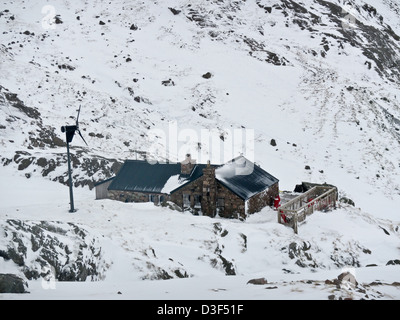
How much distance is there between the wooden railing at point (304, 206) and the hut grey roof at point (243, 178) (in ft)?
7.65

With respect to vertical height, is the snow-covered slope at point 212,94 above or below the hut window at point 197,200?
above

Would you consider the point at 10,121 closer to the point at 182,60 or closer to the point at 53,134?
the point at 53,134

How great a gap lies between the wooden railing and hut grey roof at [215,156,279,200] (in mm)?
2333

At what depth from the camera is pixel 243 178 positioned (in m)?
27.8

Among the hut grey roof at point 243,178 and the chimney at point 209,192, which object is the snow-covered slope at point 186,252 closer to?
the hut grey roof at point 243,178

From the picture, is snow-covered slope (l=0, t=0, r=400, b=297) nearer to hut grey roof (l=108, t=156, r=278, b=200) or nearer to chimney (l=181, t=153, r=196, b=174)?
hut grey roof (l=108, t=156, r=278, b=200)

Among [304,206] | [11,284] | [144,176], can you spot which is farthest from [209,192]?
[11,284]

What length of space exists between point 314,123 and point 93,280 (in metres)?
41.0

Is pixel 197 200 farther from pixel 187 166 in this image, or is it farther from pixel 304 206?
pixel 304 206

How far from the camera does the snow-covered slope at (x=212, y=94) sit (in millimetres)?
32219

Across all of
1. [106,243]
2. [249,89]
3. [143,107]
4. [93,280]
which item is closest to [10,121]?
[143,107]

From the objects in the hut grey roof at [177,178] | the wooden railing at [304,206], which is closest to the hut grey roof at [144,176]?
the hut grey roof at [177,178]

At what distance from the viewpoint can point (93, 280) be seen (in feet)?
44.7

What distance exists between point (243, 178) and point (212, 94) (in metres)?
27.6
